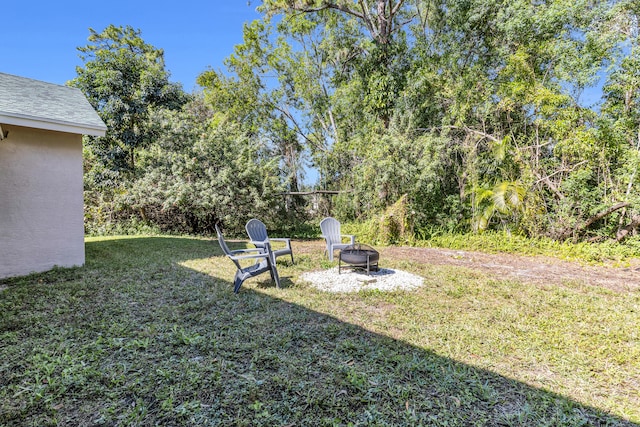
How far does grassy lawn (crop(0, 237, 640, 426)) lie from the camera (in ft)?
6.99

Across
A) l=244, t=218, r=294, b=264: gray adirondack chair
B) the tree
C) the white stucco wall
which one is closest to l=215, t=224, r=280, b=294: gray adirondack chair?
l=244, t=218, r=294, b=264: gray adirondack chair

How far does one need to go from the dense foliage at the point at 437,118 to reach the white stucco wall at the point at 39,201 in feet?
13.8

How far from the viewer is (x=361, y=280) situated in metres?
5.30

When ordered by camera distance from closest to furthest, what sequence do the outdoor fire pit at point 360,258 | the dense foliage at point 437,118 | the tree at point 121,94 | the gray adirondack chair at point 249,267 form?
1. the gray adirondack chair at point 249,267
2. the outdoor fire pit at point 360,258
3. the dense foliage at point 437,118
4. the tree at point 121,94

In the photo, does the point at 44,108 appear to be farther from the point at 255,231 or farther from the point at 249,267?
the point at 249,267

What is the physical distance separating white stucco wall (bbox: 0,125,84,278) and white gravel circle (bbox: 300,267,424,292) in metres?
4.45

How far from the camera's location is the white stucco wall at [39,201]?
513cm

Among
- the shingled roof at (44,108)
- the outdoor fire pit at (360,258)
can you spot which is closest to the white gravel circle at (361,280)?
the outdoor fire pit at (360,258)

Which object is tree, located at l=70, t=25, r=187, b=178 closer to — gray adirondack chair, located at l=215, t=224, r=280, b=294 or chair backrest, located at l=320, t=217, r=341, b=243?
chair backrest, located at l=320, t=217, r=341, b=243

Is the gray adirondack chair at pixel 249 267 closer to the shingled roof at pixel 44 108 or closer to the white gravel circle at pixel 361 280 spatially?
the white gravel circle at pixel 361 280

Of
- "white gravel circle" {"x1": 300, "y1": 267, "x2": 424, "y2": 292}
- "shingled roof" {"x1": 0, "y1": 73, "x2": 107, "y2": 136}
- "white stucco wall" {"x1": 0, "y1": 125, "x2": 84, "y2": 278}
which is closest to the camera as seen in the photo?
"shingled roof" {"x1": 0, "y1": 73, "x2": 107, "y2": 136}

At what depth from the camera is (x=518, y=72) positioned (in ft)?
26.7

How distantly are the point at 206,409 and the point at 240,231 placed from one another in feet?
30.7

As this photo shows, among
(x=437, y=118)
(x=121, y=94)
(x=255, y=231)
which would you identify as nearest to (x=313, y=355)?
(x=255, y=231)
